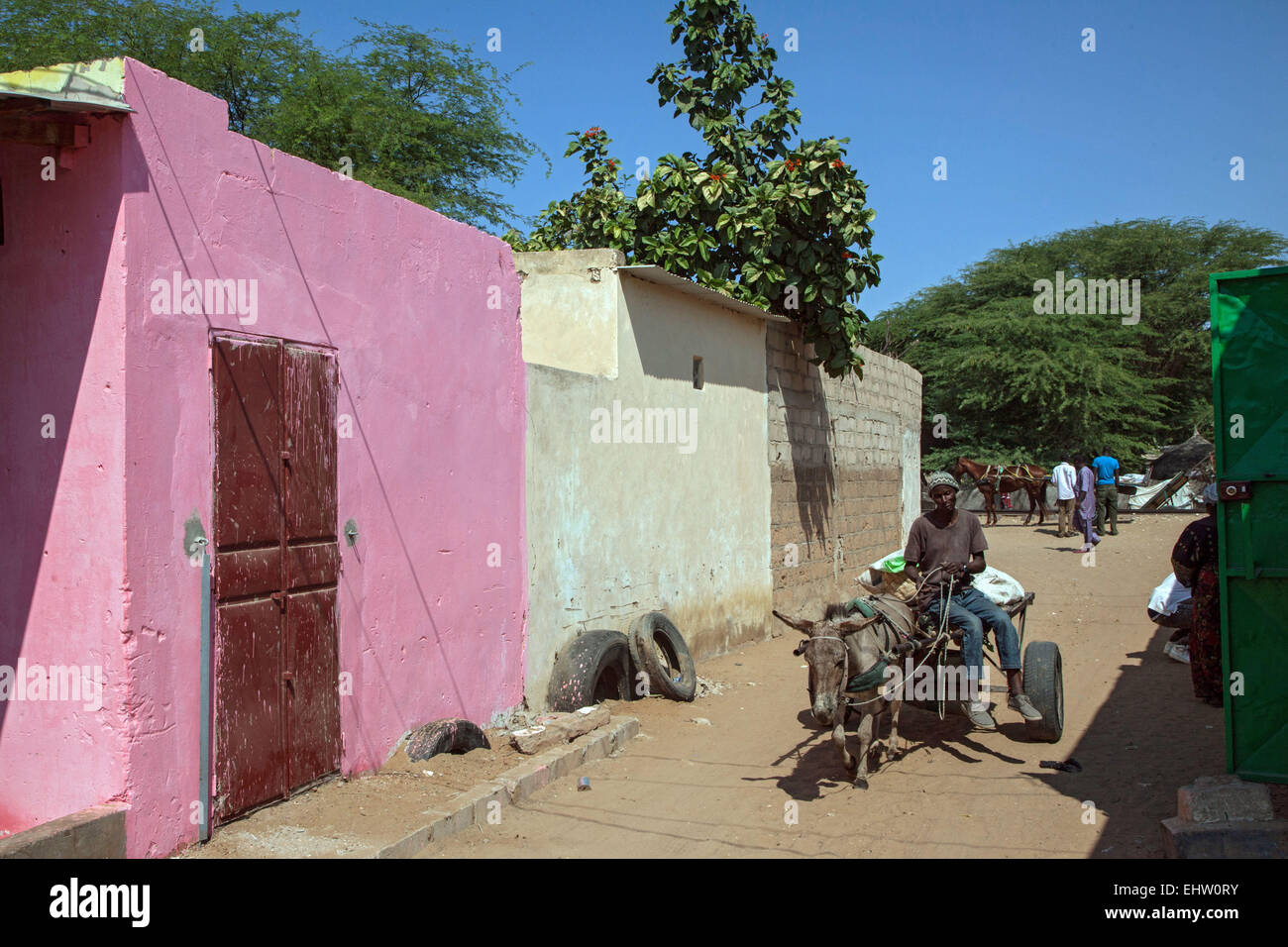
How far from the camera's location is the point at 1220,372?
521cm

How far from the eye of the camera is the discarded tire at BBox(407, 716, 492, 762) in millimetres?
6398

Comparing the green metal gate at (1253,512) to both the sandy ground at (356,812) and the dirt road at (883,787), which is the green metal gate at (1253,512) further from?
the sandy ground at (356,812)

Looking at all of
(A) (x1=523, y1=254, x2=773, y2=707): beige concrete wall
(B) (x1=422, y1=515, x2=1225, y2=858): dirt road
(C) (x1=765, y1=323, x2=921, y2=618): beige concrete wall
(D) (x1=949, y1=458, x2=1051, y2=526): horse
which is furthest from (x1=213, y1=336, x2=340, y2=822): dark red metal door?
(D) (x1=949, y1=458, x2=1051, y2=526): horse

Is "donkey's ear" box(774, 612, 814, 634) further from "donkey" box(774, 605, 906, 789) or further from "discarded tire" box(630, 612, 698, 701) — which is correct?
"discarded tire" box(630, 612, 698, 701)

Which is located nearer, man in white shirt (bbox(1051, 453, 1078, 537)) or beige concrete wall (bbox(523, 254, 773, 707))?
beige concrete wall (bbox(523, 254, 773, 707))

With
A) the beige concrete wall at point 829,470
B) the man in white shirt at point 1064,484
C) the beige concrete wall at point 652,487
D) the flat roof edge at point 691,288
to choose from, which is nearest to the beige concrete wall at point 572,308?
the beige concrete wall at point 652,487

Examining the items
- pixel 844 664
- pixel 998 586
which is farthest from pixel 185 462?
pixel 998 586

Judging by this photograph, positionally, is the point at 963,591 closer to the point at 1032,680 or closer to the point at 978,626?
the point at 978,626

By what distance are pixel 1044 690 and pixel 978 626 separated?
2.46 feet

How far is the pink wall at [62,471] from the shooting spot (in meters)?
4.53

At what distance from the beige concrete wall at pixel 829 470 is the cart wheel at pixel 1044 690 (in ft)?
15.2

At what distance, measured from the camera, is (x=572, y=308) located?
978 cm

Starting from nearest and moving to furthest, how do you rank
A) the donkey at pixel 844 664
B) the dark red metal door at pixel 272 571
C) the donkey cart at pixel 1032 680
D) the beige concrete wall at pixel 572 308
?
the dark red metal door at pixel 272 571 → the donkey at pixel 844 664 → the donkey cart at pixel 1032 680 → the beige concrete wall at pixel 572 308

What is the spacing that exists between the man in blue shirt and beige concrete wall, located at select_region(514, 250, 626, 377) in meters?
14.6
